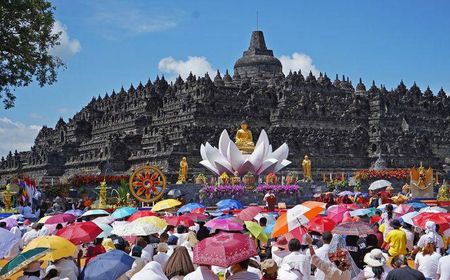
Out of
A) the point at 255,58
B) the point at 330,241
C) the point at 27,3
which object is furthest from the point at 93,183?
the point at 255,58

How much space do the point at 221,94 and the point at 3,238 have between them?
181 ft

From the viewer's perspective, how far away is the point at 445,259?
10188mm

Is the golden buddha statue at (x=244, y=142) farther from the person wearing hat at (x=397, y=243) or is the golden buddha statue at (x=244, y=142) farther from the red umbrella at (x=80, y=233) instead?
the red umbrella at (x=80, y=233)

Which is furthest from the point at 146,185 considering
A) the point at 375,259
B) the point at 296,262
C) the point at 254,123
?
the point at 254,123

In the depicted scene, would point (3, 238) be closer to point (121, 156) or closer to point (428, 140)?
point (121, 156)

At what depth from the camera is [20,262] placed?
27.1ft

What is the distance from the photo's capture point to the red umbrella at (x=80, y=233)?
12.2 m

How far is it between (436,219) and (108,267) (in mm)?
8105

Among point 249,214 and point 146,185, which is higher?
point 146,185

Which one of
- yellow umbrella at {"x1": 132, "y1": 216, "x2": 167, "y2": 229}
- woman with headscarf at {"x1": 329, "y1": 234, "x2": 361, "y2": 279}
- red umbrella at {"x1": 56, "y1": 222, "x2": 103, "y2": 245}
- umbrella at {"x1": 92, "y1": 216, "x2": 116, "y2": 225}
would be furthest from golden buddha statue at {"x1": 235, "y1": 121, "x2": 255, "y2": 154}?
Answer: woman with headscarf at {"x1": 329, "y1": 234, "x2": 361, "y2": 279}

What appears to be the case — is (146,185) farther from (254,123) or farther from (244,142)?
(254,123)

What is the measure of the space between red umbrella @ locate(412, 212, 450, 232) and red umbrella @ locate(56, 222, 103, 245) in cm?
693

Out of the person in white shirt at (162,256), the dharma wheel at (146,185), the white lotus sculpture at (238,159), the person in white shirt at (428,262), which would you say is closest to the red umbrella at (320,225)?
the person in white shirt at (428,262)

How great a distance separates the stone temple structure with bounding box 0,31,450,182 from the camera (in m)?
62.3
